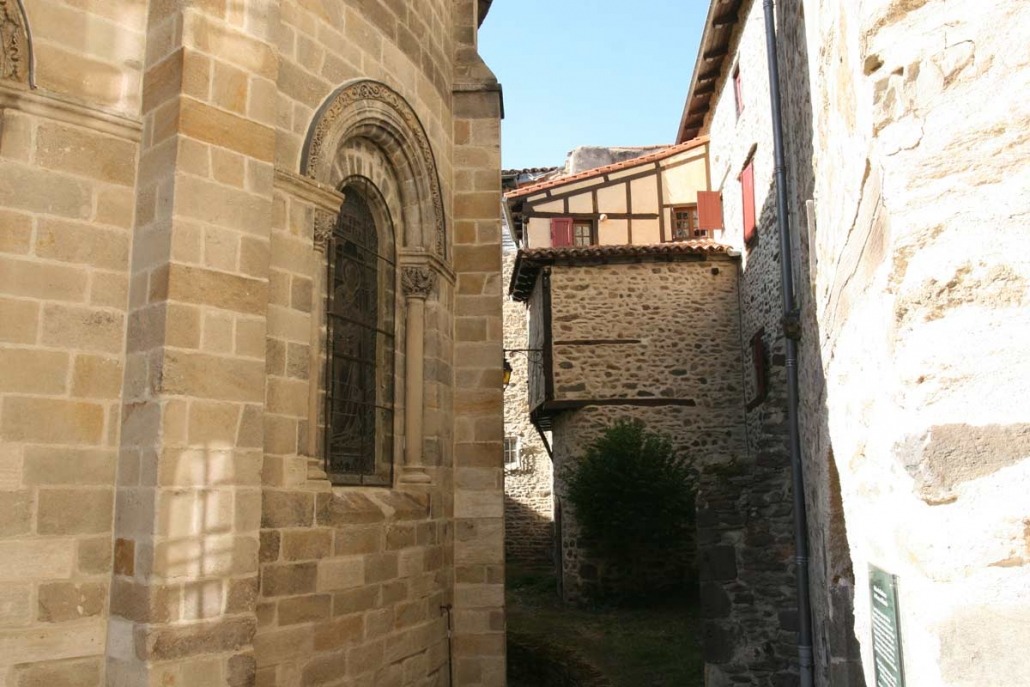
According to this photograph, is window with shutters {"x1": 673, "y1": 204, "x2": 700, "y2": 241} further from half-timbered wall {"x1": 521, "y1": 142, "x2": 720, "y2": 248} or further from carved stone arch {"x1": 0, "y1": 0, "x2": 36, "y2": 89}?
carved stone arch {"x1": 0, "y1": 0, "x2": 36, "y2": 89}

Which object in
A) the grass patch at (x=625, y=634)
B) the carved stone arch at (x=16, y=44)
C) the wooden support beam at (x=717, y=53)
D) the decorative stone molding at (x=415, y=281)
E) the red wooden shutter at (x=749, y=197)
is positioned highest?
the wooden support beam at (x=717, y=53)

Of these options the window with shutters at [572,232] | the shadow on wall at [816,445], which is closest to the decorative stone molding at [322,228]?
the shadow on wall at [816,445]

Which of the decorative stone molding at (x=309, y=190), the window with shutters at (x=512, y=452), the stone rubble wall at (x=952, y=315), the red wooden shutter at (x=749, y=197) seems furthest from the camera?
the window with shutters at (x=512, y=452)

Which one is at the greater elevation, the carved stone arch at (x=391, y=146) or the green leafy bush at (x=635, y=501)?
the carved stone arch at (x=391, y=146)

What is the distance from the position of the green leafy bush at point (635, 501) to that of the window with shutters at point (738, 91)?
5900 mm

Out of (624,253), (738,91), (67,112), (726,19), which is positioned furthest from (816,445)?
(726,19)

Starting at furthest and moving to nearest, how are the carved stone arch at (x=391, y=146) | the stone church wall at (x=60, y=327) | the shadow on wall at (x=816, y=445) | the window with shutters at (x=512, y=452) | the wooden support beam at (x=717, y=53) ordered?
the window with shutters at (x=512, y=452), the wooden support beam at (x=717, y=53), the carved stone arch at (x=391, y=146), the shadow on wall at (x=816, y=445), the stone church wall at (x=60, y=327)

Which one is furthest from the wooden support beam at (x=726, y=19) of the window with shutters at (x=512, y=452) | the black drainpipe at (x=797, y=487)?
the window with shutters at (x=512, y=452)

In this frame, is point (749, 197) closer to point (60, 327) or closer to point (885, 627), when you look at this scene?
point (60, 327)

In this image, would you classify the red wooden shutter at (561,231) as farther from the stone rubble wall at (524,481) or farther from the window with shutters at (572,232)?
the stone rubble wall at (524,481)

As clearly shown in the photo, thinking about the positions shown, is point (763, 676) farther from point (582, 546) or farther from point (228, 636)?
point (582, 546)

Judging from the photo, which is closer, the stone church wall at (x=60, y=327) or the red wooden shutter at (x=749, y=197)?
the stone church wall at (x=60, y=327)

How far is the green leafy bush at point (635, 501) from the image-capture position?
16344 millimetres

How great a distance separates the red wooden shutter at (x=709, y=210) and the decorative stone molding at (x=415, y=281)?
39.1 feet
